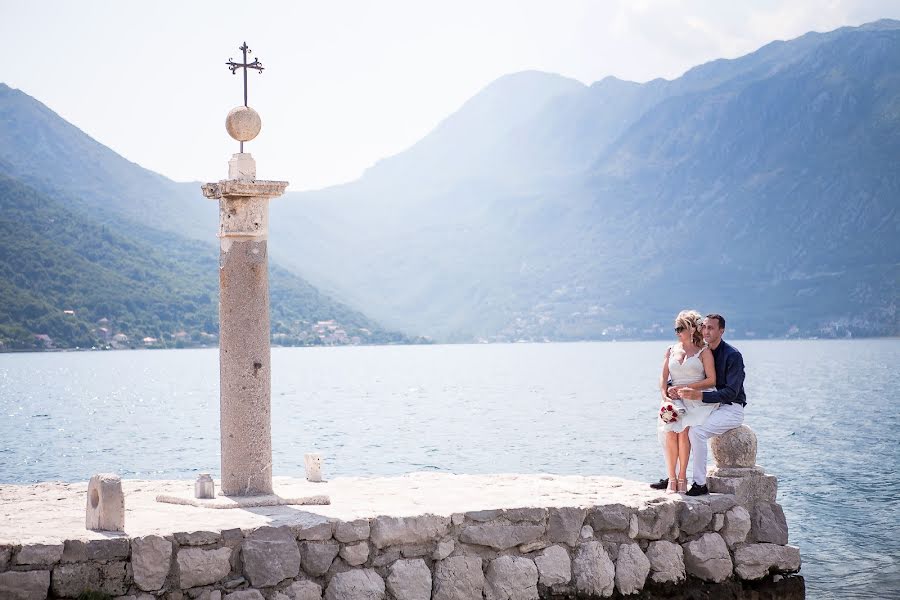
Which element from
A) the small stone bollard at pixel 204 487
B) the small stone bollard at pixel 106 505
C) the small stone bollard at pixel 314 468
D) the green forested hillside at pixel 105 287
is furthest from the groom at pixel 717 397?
the green forested hillside at pixel 105 287

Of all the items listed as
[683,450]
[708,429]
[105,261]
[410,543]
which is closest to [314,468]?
[410,543]

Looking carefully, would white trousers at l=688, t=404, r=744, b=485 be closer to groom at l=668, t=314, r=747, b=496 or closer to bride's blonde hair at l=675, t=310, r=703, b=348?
groom at l=668, t=314, r=747, b=496

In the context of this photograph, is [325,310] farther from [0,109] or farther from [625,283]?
[0,109]

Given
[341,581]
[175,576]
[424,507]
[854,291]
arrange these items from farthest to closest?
[854,291] < [424,507] < [341,581] < [175,576]

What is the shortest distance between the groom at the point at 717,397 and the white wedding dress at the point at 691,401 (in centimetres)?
7

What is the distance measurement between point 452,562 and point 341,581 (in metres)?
1.02

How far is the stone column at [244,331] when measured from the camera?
10695 millimetres

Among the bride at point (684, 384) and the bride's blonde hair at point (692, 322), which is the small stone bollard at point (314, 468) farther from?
the bride's blonde hair at point (692, 322)

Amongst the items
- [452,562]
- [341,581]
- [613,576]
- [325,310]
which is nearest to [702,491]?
[613,576]

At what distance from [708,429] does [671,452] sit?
0.45 m

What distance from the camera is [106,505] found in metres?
8.53

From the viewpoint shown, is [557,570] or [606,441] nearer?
[557,570]

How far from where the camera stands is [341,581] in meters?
9.02

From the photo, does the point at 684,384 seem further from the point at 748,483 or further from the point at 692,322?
the point at 748,483
